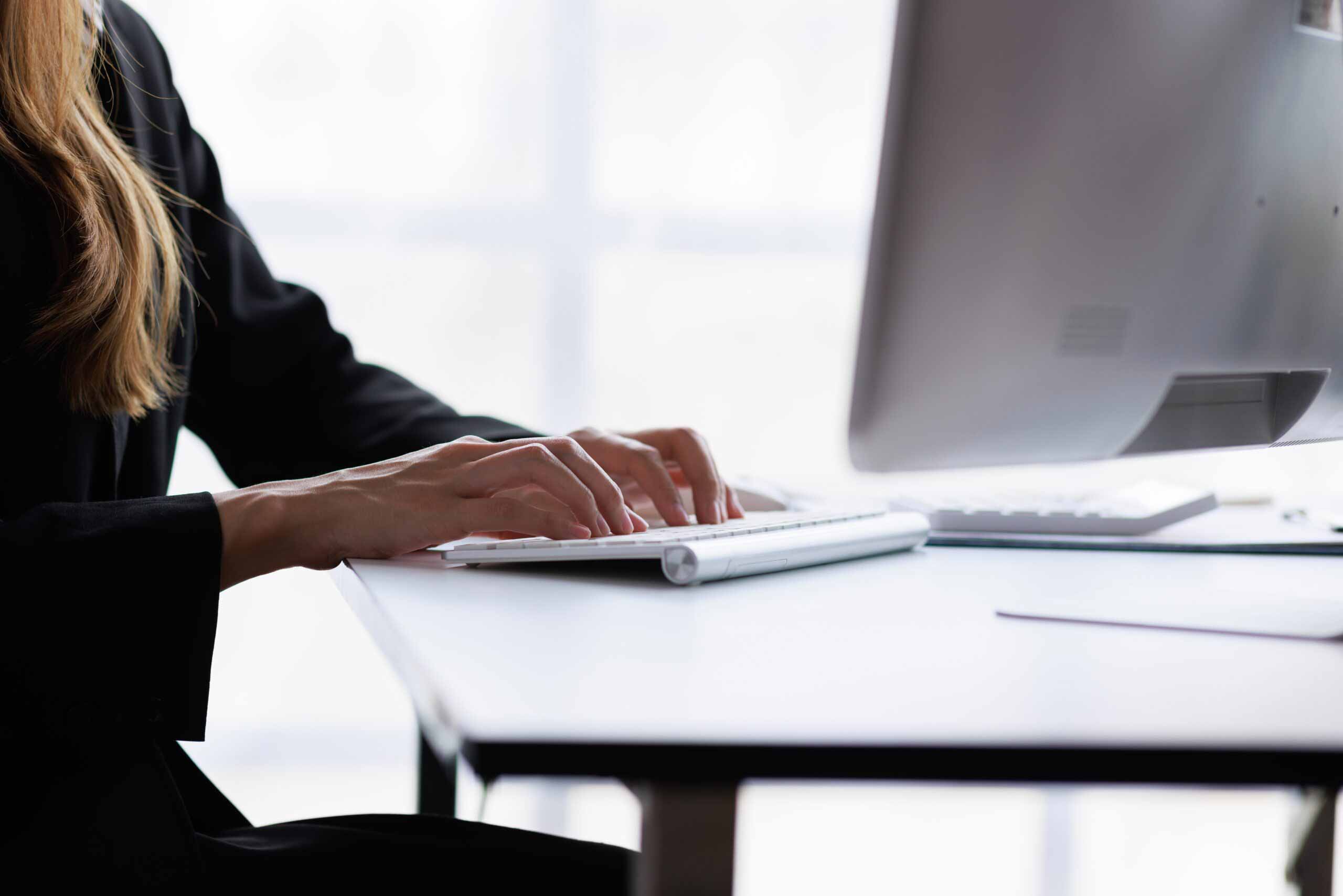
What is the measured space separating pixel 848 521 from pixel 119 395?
547 mm

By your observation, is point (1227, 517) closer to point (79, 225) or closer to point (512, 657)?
point (512, 657)

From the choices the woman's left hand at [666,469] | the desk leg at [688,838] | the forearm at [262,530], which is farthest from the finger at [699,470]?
the desk leg at [688,838]

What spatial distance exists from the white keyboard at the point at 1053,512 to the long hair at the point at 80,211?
62cm

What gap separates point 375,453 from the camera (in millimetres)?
1037

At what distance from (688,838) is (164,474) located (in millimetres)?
788

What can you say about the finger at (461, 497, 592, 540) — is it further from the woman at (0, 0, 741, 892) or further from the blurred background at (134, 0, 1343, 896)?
the blurred background at (134, 0, 1343, 896)

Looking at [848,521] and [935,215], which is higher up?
[935,215]

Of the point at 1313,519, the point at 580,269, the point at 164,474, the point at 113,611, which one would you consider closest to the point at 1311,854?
the point at 1313,519

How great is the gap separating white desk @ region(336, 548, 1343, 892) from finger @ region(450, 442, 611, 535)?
0.05m

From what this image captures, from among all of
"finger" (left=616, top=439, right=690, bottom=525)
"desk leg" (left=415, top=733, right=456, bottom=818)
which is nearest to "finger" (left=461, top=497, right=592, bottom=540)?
"finger" (left=616, top=439, right=690, bottom=525)

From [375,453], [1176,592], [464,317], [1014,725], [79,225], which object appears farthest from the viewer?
[464,317]

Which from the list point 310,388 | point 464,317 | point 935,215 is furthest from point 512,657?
point 464,317

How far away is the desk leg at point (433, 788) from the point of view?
3.67 feet

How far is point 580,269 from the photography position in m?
2.28
